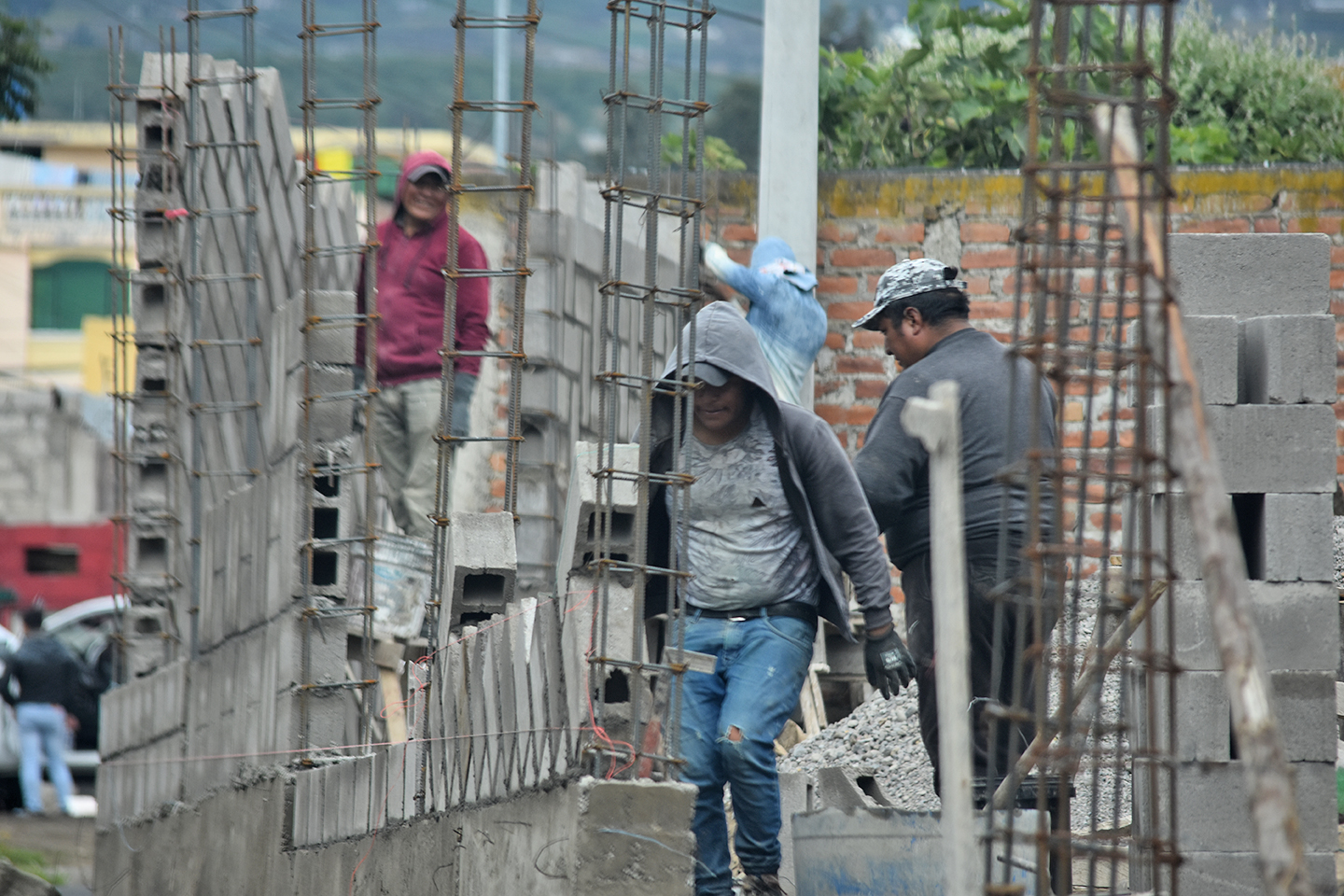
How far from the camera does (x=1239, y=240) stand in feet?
16.9

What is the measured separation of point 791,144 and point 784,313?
1769 millimetres

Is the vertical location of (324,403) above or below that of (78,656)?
above

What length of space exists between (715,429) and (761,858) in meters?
1.34

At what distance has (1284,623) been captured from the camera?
16.5ft

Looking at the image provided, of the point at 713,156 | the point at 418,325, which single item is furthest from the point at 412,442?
the point at 713,156

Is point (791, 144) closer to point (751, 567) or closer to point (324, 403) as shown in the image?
point (324, 403)

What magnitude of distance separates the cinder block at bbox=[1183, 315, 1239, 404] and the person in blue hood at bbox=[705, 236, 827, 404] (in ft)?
8.87

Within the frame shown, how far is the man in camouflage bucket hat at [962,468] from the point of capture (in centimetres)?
555

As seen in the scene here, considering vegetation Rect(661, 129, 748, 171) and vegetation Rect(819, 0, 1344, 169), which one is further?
vegetation Rect(661, 129, 748, 171)

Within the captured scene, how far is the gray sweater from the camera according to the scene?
559cm

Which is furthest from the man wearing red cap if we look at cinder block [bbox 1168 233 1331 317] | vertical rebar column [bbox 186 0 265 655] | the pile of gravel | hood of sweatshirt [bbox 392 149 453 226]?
cinder block [bbox 1168 233 1331 317]

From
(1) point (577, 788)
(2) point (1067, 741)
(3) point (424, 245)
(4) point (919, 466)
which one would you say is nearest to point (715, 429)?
(4) point (919, 466)

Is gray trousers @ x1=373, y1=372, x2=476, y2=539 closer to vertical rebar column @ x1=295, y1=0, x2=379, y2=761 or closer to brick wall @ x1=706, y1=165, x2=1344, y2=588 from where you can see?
vertical rebar column @ x1=295, y1=0, x2=379, y2=761

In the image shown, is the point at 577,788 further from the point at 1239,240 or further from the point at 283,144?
the point at 283,144
